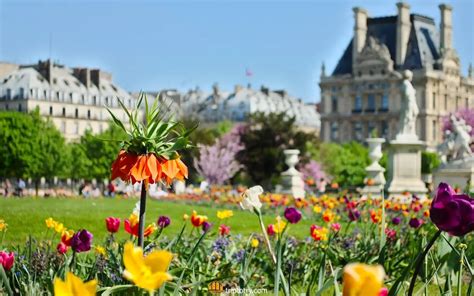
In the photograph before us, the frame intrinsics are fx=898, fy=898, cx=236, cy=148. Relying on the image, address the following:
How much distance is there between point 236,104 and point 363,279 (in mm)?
96169

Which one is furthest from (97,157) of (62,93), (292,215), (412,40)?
(292,215)

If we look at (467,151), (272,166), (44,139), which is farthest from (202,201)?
(44,139)

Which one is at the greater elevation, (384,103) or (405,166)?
(384,103)

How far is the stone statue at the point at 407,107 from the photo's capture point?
21.7 meters

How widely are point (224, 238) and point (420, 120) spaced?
79.8 metres

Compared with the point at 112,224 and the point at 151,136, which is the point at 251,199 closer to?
the point at 151,136

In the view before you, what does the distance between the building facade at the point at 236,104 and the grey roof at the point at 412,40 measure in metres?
9.69

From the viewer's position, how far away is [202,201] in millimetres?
23453

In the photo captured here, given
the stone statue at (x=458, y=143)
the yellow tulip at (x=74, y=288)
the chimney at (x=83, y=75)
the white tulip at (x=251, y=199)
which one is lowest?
the yellow tulip at (x=74, y=288)

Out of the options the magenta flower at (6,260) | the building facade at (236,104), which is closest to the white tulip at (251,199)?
the magenta flower at (6,260)

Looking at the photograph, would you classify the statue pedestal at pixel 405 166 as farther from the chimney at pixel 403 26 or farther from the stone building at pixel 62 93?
the chimney at pixel 403 26

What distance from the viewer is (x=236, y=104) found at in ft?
321

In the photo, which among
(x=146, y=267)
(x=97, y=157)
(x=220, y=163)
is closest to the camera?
(x=146, y=267)

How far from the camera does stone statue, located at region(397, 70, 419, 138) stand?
854 inches
